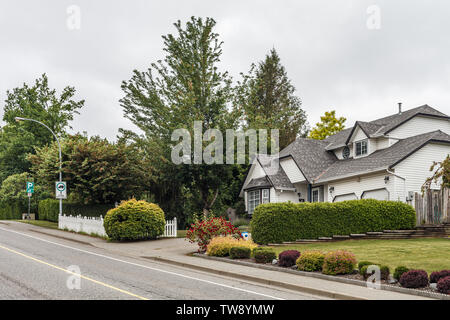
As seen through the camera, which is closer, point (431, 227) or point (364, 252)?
point (364, 252)

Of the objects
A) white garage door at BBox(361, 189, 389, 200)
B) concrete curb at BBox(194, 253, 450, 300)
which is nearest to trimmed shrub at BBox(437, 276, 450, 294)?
concrete curb at BBox(194, 253, 450, 300)

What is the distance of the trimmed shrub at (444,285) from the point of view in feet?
34.7

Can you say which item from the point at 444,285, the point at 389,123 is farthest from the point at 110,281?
the point at 389,123

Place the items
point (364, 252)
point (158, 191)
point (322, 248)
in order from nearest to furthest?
point (364, 252), point (322, 248), point (158, 191)

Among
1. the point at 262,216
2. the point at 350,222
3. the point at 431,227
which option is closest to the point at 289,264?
the point at 262,216

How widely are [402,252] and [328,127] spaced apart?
147ft

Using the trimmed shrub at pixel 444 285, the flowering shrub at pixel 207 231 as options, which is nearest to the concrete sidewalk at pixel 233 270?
the trimmed shrub at pixel 444 285

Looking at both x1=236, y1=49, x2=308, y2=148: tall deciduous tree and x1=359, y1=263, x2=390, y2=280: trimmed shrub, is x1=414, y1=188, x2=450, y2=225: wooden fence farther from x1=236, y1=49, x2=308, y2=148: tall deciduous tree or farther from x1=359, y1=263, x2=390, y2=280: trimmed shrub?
x1=236, y1=49, x2=308, y2=148: tall deciduous tree

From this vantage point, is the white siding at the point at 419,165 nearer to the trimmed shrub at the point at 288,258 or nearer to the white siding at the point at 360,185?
the white siding at the point at 360,185

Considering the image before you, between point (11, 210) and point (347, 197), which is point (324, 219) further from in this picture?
point (11, 210)

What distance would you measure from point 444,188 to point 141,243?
50.6ft

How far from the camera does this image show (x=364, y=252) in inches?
701

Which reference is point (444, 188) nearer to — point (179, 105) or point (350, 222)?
point (350, 222)

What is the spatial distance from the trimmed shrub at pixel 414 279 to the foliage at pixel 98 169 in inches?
898
